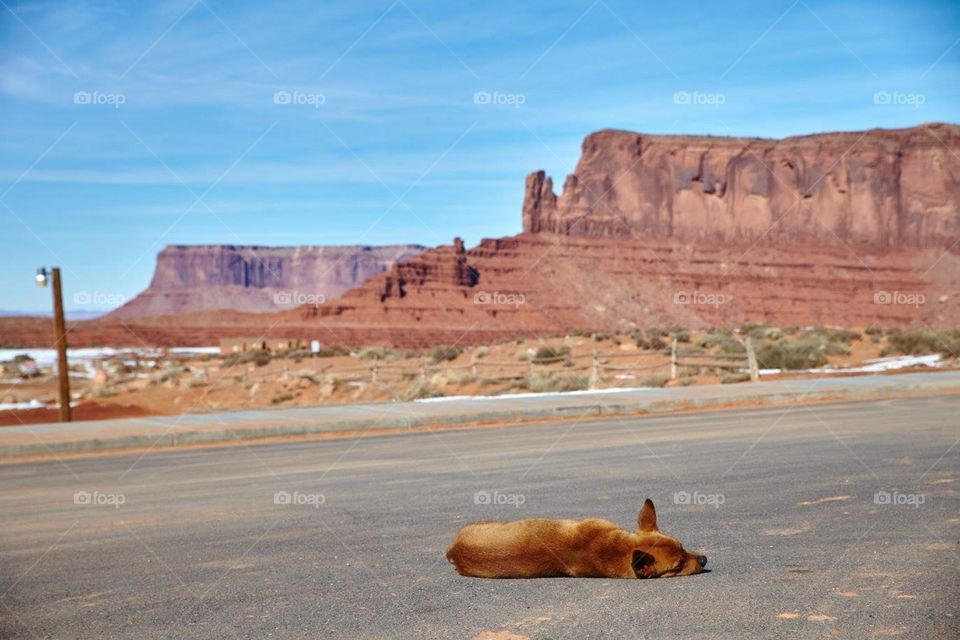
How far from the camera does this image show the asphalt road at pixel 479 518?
4875mm

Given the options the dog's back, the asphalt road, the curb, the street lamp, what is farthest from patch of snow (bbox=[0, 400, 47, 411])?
the dog's back

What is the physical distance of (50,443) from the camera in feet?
55.3

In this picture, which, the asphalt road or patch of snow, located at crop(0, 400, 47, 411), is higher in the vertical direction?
patch of snow, located at crop(0, 400, 47, 411)

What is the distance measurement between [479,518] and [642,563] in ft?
8.66

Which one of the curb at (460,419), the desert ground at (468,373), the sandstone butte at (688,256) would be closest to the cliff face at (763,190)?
the sandstone butte at (688,256)

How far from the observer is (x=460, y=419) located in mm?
19219

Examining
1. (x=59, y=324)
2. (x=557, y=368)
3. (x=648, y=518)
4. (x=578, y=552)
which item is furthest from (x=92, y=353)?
(x=648, y=518)

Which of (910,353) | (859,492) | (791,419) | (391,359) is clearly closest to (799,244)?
(391,359)

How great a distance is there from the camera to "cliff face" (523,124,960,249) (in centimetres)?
13075

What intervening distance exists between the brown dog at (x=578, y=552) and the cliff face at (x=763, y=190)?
123740 mm

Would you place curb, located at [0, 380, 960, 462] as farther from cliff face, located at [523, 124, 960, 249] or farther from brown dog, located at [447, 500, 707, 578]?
cliff face, located at [523, 124, 960, 249]

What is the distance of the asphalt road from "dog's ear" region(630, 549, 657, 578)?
2.8 inches

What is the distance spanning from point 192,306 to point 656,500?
195257 millimetres

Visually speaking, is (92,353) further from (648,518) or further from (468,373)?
(648,518)
